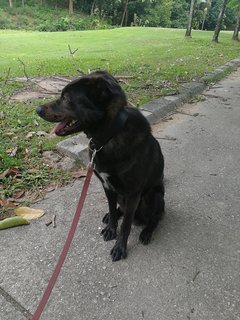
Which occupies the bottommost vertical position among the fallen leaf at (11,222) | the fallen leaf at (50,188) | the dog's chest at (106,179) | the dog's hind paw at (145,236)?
the fallen leaf at (50,188)

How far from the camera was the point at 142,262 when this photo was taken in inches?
101

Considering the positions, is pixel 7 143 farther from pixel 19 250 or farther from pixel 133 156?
pixel 133 156

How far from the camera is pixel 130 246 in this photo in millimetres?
2744

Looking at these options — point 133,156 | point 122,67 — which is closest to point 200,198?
point 133,156

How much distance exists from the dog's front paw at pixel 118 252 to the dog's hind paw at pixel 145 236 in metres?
0.21

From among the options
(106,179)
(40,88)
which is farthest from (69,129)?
(40,88)

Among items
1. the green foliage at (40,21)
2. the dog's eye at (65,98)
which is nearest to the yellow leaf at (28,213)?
the dog's eye at (65,98)

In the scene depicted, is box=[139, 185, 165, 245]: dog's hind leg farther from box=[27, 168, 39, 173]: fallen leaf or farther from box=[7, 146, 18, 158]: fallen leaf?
box=[7, 146, 18, 158]: fallen leaf

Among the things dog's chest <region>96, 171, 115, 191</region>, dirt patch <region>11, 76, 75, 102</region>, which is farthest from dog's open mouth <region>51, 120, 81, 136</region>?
dirt patch <region>11, 76, 75, 102</region>

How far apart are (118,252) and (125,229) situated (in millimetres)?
181

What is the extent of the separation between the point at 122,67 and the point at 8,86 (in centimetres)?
305

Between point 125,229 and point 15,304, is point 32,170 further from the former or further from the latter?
point 15,304

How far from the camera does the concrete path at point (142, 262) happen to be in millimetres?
2174

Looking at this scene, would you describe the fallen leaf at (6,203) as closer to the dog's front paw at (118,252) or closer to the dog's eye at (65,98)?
the dog's front paw at (118,252)
